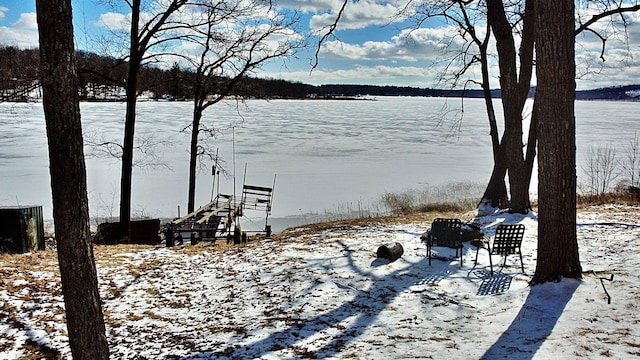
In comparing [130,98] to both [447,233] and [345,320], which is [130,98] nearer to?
[447,233]

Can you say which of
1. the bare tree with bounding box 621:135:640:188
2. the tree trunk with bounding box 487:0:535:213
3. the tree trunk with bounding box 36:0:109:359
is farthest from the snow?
the bare tree with bounding box 621:135:640:188

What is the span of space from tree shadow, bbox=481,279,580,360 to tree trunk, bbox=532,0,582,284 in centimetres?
22

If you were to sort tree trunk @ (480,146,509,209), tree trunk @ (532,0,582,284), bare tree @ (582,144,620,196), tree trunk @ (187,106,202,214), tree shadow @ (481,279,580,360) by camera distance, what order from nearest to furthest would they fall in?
tree shadow @ (481,279,580,360) → tree trunk @ (532,0,582,284) → tree trunk @ (480,146,509,209) → tree trunk @ (187,106,202,214) → bare tree @ (582,144,620,196)

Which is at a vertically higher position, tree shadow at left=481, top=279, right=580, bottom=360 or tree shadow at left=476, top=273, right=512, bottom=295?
tree shadow at left=481, top=279, right=580, bottom=360

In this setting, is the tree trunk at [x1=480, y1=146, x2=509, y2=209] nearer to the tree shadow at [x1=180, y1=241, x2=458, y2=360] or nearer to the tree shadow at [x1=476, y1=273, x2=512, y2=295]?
the tree shadow at [x1=180, y1=241, x2=458, y2=360]

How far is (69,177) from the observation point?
312 cm

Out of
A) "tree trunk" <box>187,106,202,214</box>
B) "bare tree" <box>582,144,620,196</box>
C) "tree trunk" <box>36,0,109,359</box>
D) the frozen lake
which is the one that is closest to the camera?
"tree trunk" <box>36,0,109,359</box>

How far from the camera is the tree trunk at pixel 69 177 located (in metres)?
3.00

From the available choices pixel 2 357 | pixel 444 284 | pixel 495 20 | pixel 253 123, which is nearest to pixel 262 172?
pixel 495 20

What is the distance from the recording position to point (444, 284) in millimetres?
6078

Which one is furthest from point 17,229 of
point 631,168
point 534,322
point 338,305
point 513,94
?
point 631,168

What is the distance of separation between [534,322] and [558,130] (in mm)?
2103

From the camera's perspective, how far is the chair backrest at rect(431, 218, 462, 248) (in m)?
7.06

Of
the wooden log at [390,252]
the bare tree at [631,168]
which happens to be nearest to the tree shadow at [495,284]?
the wooden log at [390,252]
